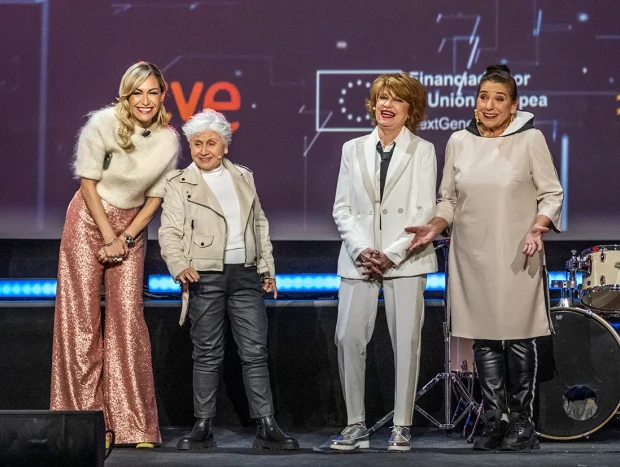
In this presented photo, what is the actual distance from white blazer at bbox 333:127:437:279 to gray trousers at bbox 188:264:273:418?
43 cm

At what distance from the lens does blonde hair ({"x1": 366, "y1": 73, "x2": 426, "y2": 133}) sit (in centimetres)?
441

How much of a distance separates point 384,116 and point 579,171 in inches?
75.6

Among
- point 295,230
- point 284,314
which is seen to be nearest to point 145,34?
point 295,230

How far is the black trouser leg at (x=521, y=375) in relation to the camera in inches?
170

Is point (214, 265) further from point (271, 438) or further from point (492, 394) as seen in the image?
point (492, 394)

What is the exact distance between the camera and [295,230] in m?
5.98

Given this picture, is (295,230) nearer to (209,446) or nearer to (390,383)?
(390,383)

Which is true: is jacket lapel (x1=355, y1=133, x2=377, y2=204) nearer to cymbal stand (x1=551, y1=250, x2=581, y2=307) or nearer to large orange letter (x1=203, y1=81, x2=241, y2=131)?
cymbal stand (x1=551, y1=250, x2=581, y2=307)

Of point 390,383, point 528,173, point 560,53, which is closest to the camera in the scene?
point 528,173

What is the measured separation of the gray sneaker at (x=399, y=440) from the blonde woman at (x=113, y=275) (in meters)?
1.04

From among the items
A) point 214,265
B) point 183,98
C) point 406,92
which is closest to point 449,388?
point 214,265

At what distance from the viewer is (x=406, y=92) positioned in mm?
4414

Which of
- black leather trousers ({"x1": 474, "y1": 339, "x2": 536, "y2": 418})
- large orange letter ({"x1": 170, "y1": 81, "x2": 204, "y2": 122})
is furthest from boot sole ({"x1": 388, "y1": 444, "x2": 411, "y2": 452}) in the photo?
large orange letter ({"x1": 170, "y1": 81, "x2": 204, "y2": 122})

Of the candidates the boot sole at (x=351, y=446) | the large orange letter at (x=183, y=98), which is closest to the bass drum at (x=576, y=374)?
the boot sole at (x=351, y=446)
